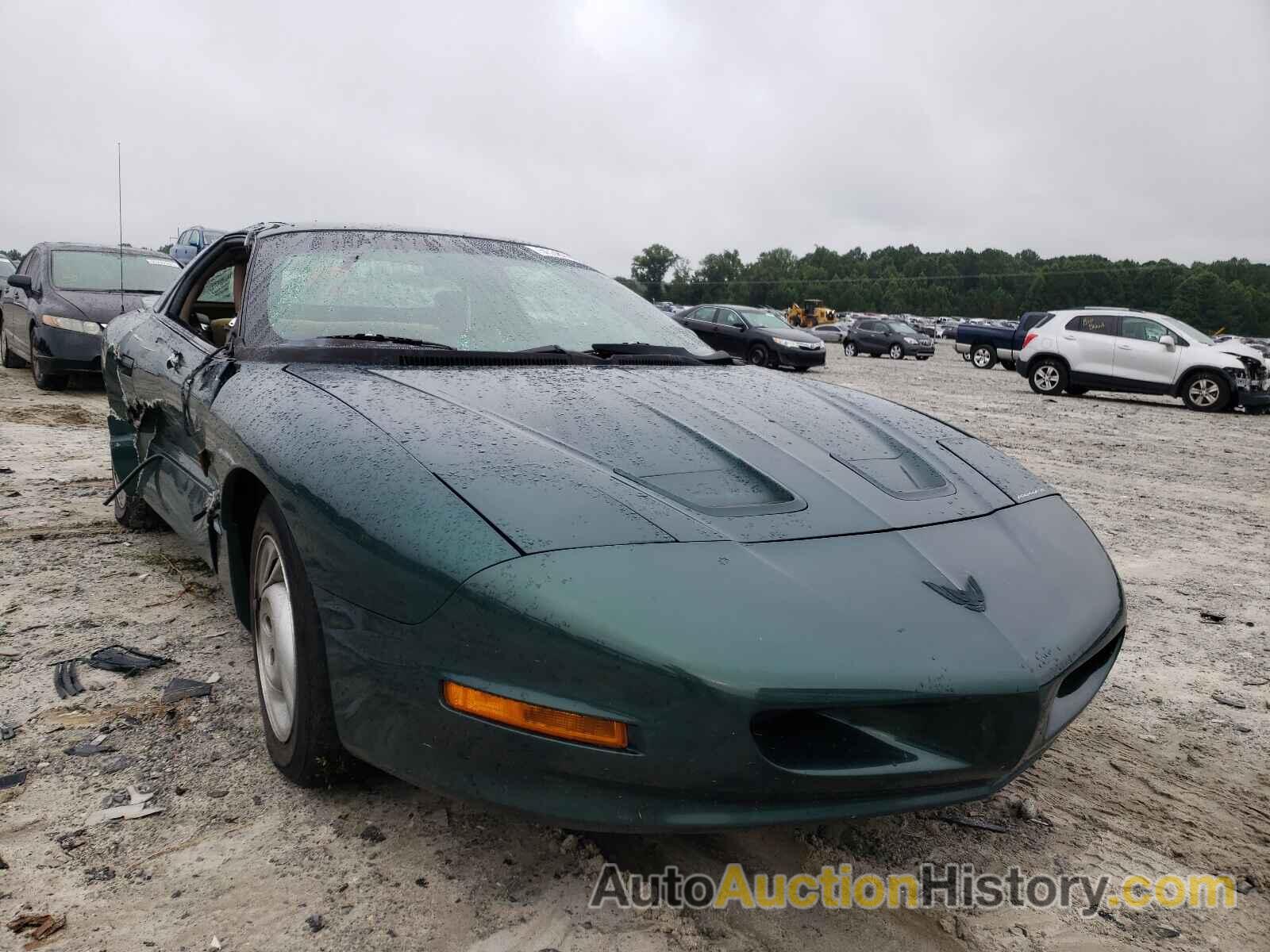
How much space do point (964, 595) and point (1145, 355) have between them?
48.6 feet

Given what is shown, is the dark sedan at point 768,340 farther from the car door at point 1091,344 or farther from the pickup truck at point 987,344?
the pickup truck at point 987,344

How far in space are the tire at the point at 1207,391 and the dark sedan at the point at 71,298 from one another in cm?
1393

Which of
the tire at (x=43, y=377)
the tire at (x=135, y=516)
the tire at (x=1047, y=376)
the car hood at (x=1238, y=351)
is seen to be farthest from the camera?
the tire at (x=1047, y=376)

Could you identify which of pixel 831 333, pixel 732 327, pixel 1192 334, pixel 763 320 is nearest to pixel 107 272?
pixel 732 327

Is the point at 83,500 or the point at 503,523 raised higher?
the point at 503,523

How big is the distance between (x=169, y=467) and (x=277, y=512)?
1.22m

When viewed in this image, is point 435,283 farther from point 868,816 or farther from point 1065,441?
point 1065,441

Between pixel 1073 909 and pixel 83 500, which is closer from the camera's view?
pixel 1073 909

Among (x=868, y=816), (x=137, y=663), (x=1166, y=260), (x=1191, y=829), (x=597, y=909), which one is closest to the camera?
(x=868, y=816)

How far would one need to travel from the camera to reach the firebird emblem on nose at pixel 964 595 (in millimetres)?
1602

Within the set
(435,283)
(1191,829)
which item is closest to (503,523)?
(435,283)

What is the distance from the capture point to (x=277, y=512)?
2004mm

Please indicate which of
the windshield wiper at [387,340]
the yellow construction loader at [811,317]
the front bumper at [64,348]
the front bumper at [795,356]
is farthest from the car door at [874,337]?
the windshield wiper at [387,340]

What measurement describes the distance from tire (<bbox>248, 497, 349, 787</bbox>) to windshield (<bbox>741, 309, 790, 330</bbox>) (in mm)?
17216
